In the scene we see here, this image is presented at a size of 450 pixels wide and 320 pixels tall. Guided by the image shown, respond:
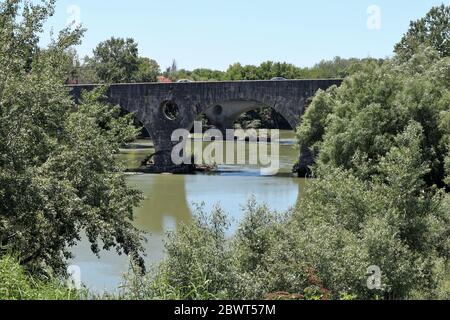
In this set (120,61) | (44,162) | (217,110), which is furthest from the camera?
(120,61)

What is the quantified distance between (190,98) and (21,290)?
33806mm

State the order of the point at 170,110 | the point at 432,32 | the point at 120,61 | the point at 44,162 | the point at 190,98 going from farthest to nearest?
the point at 120,61, the point at 432,32, the point at 170,110, the point at 190,98, the point at 44,162

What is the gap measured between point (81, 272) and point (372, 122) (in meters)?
10.3

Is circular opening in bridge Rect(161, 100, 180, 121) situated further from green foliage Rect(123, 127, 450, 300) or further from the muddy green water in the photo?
green foliage Rect(123, 127, 450, 300)

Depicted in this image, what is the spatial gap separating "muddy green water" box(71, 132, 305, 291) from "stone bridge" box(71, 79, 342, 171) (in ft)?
8.64

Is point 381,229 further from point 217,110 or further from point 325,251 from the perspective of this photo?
point 217,110

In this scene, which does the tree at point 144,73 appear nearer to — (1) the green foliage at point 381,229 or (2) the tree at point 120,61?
(2) the tree at point 120,61

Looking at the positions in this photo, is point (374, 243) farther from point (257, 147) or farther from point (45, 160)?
point (257, 147)

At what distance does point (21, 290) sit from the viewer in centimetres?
800

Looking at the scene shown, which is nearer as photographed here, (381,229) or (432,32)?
(381,229)

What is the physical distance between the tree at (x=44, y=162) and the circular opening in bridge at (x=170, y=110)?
28.7 meters

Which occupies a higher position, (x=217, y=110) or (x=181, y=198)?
(x=217, y=110)

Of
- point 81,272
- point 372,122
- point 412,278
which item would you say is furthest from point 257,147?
point 412,278

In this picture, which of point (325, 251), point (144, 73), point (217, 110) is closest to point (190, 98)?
point (217, 110)
